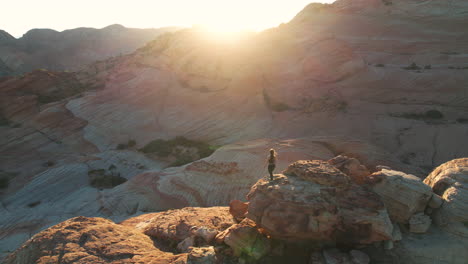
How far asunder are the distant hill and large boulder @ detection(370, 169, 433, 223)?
2722 inches

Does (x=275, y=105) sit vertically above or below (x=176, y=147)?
above

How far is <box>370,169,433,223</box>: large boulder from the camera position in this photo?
5789 millimetres

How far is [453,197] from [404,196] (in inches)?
36.1

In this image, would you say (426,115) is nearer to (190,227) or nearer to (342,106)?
(342,106)

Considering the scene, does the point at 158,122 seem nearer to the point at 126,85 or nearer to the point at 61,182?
the point at 126,85

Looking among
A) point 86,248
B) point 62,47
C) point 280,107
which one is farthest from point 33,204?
point 62,47

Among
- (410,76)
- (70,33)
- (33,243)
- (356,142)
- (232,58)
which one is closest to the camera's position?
(33,243)

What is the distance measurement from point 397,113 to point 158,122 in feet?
64.0

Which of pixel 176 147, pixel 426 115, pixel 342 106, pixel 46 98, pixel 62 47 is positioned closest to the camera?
pixel 426 115

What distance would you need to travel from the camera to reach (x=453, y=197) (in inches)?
225

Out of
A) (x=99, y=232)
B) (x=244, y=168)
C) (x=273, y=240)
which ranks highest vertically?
(x=99, y=232)

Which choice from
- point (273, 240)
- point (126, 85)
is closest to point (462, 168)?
point (273, 240)

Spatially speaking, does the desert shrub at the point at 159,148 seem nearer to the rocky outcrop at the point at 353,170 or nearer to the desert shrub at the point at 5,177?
the desert shrub at the point at 5,177

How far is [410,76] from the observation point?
21.8 metres
